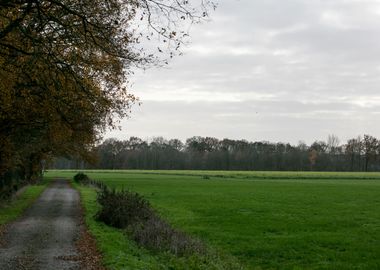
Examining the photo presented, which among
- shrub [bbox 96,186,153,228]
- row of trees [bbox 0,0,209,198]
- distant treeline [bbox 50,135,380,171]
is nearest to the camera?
row of trees [bbox 0,0,209,198]

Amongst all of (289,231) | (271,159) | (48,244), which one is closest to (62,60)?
(48,244)

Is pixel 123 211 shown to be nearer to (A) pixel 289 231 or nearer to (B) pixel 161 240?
(B) pixel 161 240

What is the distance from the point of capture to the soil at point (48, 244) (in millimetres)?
13922

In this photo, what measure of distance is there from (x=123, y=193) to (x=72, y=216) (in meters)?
3.33

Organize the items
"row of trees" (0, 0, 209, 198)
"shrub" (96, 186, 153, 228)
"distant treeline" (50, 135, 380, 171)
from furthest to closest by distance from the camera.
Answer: "distant treeline" (50, 135, 380, 171) < "shrub" (96, 186, 153, 228) < "row of trees" (0, 0, 209, 198)

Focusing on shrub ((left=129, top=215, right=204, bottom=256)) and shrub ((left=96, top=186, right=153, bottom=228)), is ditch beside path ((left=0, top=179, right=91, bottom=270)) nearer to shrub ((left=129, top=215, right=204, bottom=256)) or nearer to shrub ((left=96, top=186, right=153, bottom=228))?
shrub ((left=96, top=186, right=153, bottom=228))

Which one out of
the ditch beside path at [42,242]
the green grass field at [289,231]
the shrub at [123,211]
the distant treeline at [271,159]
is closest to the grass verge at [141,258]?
the ditch beside path at [42,242]

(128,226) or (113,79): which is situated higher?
(113,79)

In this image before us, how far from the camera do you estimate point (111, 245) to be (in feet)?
55.4

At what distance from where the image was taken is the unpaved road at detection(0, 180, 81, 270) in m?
14.0

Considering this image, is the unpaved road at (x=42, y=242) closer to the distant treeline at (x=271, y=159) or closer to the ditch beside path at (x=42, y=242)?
the ditch beside path at (x=42, y=242)

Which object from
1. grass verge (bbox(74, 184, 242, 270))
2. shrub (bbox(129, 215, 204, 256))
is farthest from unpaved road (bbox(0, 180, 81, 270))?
shrub (bbox(129, 215, 204, 256))

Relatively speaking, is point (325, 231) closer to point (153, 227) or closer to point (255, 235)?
point (255, 235)

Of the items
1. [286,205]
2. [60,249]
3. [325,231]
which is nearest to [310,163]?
[286,205]
